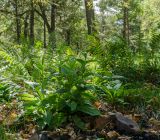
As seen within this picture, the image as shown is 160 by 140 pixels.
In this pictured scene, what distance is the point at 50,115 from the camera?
13.6 feet

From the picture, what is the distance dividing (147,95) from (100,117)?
1.20m

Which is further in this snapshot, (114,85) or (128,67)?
(128,67)

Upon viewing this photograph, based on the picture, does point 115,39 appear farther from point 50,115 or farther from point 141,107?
point 50,115

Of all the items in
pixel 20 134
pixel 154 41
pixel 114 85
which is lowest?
pixel 20 134

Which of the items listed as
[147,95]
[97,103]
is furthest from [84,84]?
[147,95]

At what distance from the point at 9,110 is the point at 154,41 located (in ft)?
12.5

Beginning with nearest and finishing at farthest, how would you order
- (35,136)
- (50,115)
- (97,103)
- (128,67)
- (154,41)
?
1. (35,136)
2. (50,115)
3. (97,103)
4. (128,67)
5. (154,41)

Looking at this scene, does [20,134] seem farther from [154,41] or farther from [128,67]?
[154,41]

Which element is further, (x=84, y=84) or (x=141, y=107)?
(x=141, y=107)

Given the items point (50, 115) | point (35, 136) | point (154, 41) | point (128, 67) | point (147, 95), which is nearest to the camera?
point (35, 136)

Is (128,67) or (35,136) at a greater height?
(128,67)

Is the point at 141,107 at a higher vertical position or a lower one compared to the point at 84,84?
lower

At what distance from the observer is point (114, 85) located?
5.31 m

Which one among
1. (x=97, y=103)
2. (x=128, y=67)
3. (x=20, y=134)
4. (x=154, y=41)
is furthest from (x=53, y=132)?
(x=154, y=41)
